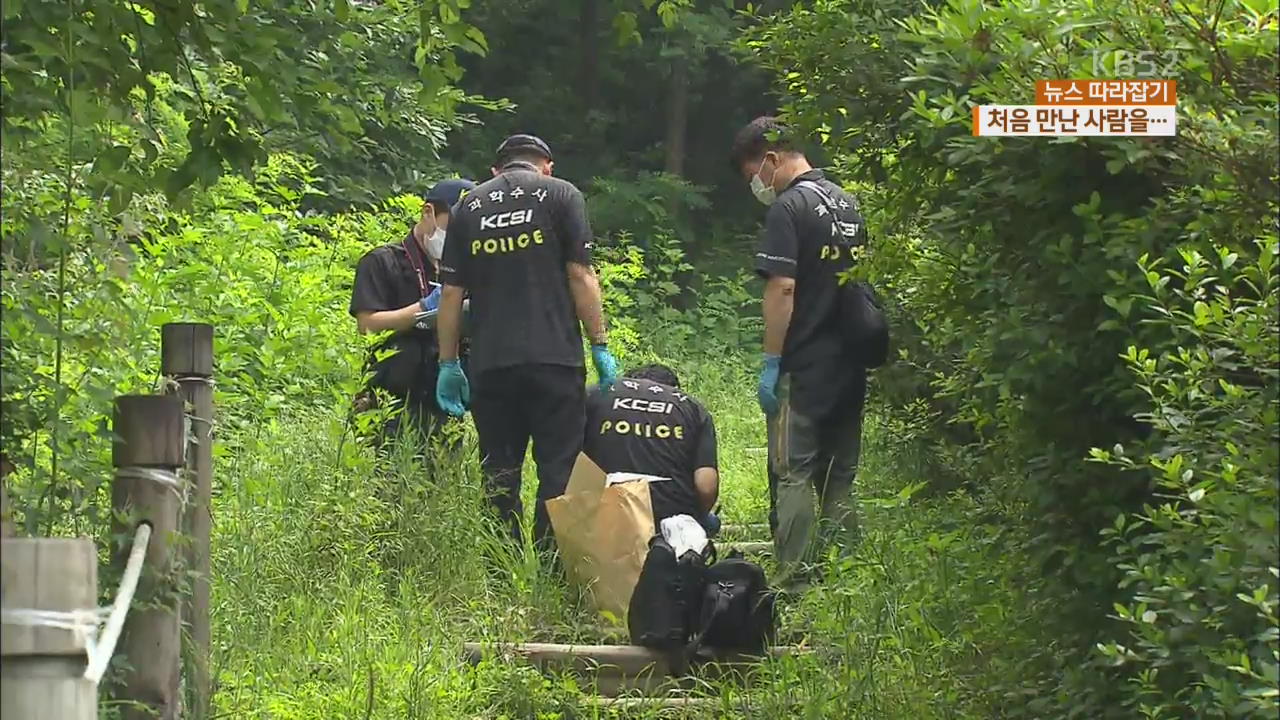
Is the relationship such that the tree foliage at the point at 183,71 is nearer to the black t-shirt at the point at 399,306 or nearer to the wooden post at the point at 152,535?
the wooden post at the point at 152,535

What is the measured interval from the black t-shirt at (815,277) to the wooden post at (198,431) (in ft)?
9.66

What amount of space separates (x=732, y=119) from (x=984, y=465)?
21526 millimetres

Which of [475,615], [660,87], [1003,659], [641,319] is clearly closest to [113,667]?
[1003,659]

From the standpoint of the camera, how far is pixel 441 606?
263 inches

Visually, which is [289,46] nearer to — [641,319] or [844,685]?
[844,685]

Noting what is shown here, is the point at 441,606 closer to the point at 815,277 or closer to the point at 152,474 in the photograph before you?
the point at 815,277

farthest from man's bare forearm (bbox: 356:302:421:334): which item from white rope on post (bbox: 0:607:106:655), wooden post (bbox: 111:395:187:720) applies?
white rope on post (bbox: 0:607:106:655)

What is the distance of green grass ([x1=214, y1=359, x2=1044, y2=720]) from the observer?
5.30 meters

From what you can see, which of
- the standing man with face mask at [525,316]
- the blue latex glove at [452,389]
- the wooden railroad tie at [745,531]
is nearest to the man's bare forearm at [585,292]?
the standing man with face mask at [525,316]

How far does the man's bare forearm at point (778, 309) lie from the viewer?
711 centimetres

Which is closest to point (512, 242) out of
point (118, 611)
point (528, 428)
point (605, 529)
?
point (528, 428)

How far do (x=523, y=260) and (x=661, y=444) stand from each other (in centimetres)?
94

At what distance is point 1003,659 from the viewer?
4715 millimetres

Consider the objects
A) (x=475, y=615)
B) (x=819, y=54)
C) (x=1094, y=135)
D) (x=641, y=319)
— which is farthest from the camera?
(x=641, y=319)
